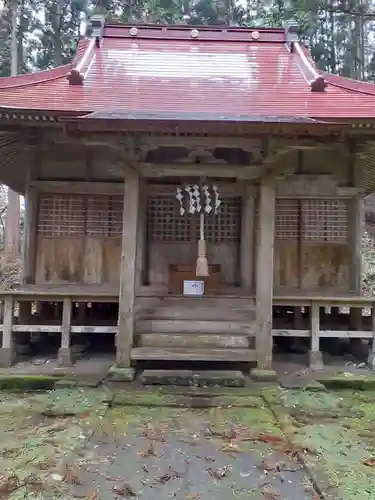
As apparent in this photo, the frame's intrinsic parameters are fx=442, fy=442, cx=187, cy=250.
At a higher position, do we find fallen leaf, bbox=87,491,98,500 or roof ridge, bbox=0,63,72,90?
roof ridge, bbox=0,63,72,90

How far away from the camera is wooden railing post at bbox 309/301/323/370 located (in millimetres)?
7027

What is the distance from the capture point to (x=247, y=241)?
27.1ft

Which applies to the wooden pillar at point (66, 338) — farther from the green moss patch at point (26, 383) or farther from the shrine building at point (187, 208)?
the green moss patch at point (26, 383)

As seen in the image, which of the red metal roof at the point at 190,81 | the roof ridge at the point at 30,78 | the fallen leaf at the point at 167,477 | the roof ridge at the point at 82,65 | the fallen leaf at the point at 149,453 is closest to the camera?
the fallen leaf at the point at 167,477

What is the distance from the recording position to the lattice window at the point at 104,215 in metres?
8.36

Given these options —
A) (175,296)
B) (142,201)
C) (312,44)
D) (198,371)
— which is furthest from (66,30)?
(198,371)

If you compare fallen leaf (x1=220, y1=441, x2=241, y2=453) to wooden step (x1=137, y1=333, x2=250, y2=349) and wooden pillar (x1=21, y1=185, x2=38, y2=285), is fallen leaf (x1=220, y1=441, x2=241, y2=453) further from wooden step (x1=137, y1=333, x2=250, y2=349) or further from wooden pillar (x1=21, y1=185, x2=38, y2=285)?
wooden pillar (x1=21, y1=185, x2=38, y2=285)

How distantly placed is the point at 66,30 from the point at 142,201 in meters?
18.8

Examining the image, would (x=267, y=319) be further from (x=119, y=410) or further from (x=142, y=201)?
(x=142, y=201)

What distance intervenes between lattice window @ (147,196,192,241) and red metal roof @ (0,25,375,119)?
187 cm

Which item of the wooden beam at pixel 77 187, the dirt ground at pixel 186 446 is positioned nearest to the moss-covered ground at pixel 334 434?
the dirt ground at pixel 186 446

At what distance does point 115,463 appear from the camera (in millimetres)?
3729

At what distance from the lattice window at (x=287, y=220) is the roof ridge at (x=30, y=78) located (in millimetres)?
4902

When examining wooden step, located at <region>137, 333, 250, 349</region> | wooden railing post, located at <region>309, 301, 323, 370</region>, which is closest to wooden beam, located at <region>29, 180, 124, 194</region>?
wooden step, located at <region>137, 333, 250, 349</region>
